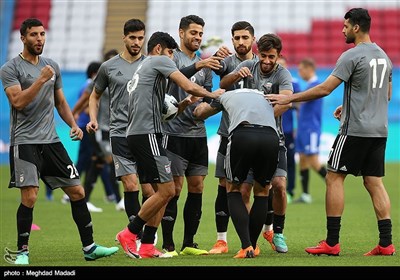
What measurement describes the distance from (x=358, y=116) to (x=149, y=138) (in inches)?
82.7

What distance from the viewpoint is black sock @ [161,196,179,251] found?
31.7 feet

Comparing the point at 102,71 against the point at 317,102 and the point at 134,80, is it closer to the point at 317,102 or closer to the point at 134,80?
the point at 134,80

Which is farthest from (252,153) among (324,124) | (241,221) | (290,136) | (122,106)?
(324,124)

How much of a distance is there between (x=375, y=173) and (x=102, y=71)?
3175 mm

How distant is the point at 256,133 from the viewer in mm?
8680

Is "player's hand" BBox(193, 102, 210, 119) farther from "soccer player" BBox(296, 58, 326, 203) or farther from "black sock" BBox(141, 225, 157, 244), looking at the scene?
"soccer player" BBox(296, 58, 326, 203)

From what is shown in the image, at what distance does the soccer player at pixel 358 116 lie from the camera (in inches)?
355

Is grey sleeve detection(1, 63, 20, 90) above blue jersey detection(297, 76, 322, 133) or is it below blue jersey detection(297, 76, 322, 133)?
above

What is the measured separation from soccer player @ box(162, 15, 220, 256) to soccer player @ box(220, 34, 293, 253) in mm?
560

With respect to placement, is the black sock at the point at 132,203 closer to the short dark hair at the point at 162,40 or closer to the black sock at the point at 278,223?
the black sock at the point at 278,223

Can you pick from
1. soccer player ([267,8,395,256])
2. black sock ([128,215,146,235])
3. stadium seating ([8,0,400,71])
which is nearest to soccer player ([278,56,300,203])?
soccer player ([267,8,395,256])

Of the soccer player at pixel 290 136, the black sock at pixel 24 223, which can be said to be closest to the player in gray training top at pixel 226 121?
the black sock at pixel 24 223

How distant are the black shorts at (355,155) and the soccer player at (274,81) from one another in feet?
2.21

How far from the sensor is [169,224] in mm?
9727
